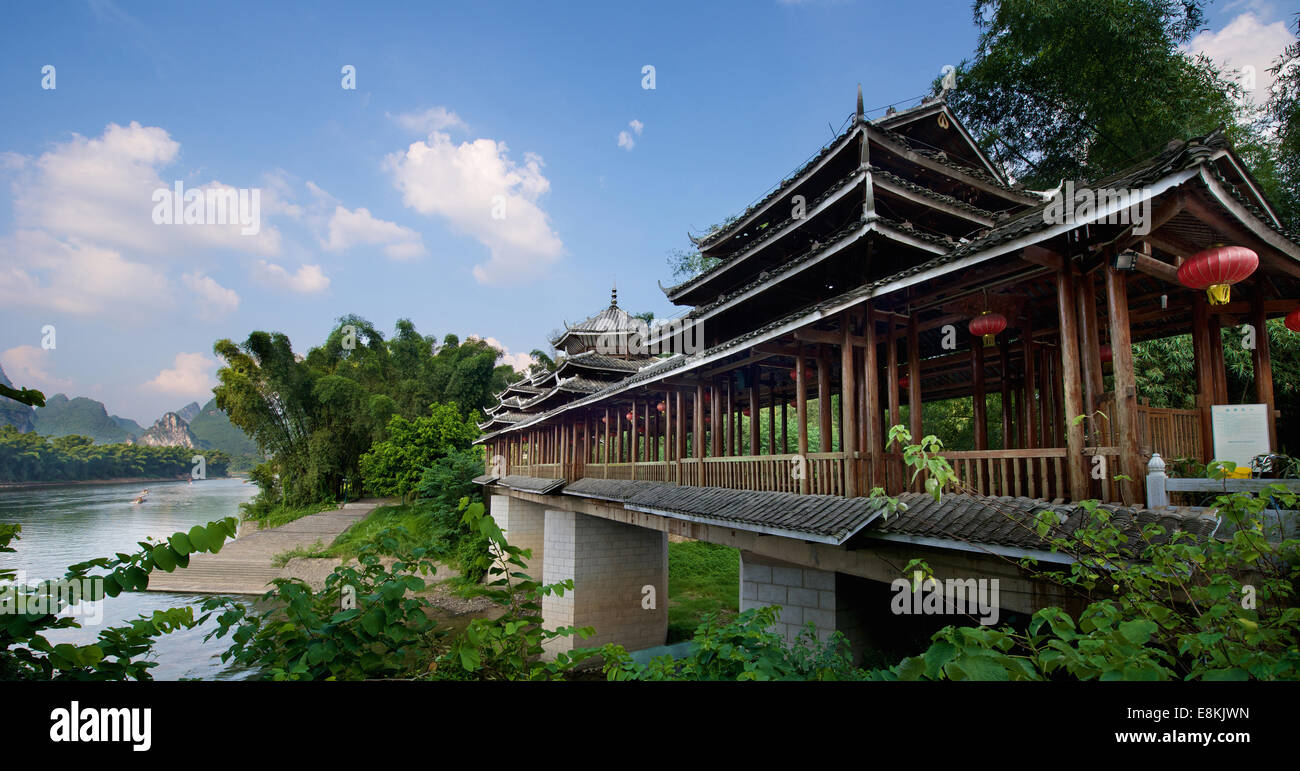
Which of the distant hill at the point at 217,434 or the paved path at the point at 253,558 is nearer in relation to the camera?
the paved path at the point at 253,558

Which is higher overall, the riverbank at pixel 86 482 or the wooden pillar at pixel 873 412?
the wooden pillar at pixel 873 412

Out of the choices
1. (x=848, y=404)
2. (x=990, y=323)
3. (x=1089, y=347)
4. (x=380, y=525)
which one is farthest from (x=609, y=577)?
(x=380, y=525)

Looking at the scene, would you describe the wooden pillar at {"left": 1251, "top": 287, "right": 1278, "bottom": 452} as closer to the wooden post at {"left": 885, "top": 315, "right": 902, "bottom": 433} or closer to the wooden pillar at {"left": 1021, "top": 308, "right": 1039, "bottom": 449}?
the wooden pillar at {"left": 1021, "top": 308, "right": 1039, "bottom": 449}

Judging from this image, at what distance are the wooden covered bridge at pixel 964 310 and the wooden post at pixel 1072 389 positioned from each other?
0.02 meters

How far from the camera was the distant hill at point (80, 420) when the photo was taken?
348 ft

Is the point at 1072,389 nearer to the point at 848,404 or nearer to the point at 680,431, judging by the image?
the point at 848,404

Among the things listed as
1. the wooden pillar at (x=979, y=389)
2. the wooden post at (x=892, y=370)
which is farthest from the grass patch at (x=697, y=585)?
the wooden post at (x=892, y=370)

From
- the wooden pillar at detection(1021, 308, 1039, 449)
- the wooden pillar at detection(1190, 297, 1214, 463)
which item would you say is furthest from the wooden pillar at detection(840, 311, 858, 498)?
the wooden pillar at detection(1190, 297, 1214, 463)

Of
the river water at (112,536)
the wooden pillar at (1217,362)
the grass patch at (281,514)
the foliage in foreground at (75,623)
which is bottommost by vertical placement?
the river water at (112,536)

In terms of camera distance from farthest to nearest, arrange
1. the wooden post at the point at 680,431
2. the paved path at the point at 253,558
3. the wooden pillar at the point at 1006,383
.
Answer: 1. the paved path at the point at 253,558
2. the wooden post at the point at 680,431
3. the wooden pillar at the point at 1006,383

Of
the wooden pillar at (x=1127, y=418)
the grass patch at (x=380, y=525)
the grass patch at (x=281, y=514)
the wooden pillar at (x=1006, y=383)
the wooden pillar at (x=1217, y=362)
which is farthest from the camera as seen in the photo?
the grass patch at (x=281, y=514)

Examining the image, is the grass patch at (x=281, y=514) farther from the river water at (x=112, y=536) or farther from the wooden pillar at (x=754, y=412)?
the wooden pillar at (x=754, y=412)
